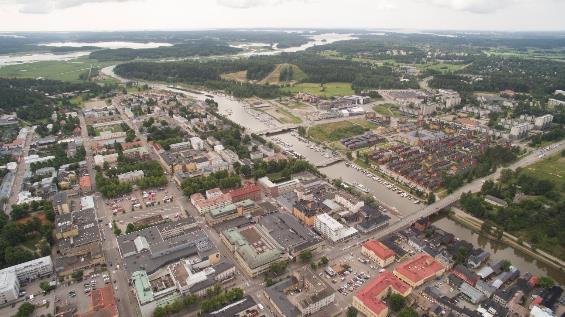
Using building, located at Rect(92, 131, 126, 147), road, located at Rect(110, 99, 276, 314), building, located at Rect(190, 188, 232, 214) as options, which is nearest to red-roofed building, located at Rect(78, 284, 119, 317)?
road, located at Rect(110, 99, 276, 314)

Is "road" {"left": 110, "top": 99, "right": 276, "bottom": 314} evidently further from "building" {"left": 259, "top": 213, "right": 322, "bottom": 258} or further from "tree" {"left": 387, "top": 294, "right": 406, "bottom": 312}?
"tree" {"left": 387, "top": 294, "right": 406, "bottom": 312}

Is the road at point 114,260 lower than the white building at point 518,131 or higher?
lower

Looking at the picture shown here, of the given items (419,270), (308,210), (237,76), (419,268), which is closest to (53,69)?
(237,76)

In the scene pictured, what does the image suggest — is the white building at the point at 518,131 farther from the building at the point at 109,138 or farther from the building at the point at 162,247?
the building at the point at 109,138

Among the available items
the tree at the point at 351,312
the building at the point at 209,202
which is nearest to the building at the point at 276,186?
the building at the point at 209,202

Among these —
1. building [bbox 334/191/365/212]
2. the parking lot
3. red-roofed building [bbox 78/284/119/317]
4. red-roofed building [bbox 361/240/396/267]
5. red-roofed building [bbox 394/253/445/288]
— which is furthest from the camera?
building [bbox 334/191/365/212]

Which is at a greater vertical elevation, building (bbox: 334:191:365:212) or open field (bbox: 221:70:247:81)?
open field (bbox: 221:70:247:81)

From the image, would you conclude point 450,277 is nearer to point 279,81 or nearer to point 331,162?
point 331,162
